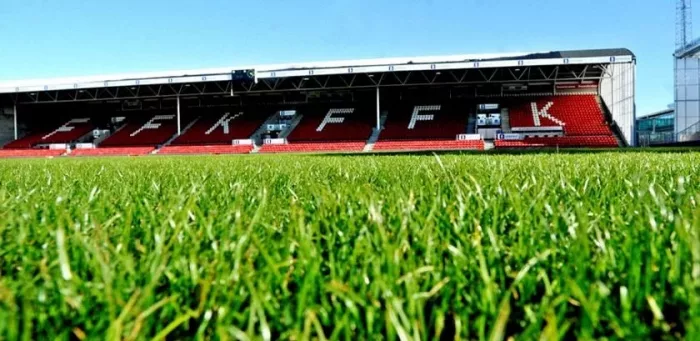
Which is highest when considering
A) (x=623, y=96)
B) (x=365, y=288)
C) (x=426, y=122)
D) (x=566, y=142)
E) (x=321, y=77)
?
(x=321, y=77)

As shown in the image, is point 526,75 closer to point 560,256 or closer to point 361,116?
point 361,116

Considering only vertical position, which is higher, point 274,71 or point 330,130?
point 274,71

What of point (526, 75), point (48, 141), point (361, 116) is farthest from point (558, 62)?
point (48, 141)

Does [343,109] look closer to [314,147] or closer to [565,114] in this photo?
[314,147]

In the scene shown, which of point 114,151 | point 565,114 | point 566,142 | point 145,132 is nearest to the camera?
point 566,142

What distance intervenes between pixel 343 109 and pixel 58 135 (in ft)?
60.3

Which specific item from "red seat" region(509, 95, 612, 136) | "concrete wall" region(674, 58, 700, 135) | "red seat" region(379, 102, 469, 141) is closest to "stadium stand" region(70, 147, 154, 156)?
"red seat" region(379, 102, 469, 141)

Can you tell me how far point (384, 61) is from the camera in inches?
1332

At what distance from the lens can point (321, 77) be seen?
90.9ft

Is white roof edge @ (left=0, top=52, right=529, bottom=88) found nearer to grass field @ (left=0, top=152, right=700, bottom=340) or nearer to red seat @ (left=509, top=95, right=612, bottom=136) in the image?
red seat @ (left=509, top=95, right=612, bottom=136)

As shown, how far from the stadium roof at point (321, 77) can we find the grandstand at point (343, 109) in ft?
0.23

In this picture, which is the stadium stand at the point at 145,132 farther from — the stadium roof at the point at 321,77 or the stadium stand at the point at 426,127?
the stadium stand at the point at 426,127

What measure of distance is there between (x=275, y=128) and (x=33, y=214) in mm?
29379

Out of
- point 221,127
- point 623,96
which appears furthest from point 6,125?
point 623,96
